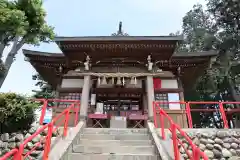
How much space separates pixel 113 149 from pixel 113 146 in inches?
5.8

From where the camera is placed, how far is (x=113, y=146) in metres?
5.13

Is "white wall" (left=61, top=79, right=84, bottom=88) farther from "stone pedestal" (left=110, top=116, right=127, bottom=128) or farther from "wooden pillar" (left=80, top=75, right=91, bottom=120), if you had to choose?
"stone pedestal" (left=110, top=116, right=127, bottom=128)

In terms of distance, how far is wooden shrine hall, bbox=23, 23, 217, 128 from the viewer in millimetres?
8070

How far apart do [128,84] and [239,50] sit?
13214mm

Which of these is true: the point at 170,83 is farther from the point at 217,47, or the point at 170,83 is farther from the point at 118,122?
the point at 217,47

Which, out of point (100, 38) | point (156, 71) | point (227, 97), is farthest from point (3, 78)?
point (227, 97)

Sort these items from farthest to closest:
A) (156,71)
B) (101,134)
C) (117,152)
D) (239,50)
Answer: (239,50) → (156,71) → (101,134) → (117,152)

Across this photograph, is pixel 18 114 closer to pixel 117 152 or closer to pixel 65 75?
pixel 117 152

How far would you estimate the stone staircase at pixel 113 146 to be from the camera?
15.0ft

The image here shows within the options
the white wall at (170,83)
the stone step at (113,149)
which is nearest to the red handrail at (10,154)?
the stone step at (113,149)

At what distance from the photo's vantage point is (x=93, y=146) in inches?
195

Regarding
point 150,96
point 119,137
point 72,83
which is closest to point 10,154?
point 119,137

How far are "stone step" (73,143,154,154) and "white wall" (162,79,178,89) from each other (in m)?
4.95

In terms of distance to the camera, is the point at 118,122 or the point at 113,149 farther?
the point at 118,122
